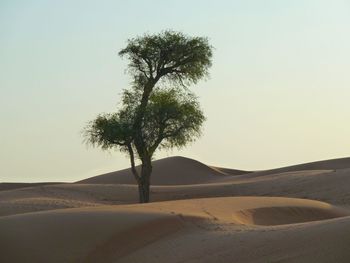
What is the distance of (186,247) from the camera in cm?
1491

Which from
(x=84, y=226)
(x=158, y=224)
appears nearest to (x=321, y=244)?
(x=158, y=224)

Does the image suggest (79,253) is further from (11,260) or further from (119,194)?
(119,194)

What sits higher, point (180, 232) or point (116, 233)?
point (116, 233)

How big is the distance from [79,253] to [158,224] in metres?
2.19

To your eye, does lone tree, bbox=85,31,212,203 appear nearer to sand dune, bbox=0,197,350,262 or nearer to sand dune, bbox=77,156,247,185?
sand dune, bbox=0,197,350,262

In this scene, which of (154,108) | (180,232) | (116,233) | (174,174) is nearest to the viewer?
(116,233)

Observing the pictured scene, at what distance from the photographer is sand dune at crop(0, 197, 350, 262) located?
15031 millimetres

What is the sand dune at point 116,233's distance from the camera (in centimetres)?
1503

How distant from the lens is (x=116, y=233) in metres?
16.2

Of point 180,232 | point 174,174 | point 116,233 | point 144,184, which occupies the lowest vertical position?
point 180,232

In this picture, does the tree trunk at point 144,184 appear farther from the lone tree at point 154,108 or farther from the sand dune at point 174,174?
the sand dune at point 174,174

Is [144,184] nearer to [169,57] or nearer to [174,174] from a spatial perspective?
[169,57]

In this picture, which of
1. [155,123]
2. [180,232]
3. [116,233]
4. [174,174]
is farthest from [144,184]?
[174,174]

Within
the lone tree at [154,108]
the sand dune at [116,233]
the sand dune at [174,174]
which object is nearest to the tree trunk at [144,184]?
the lone tree at [154,108]
